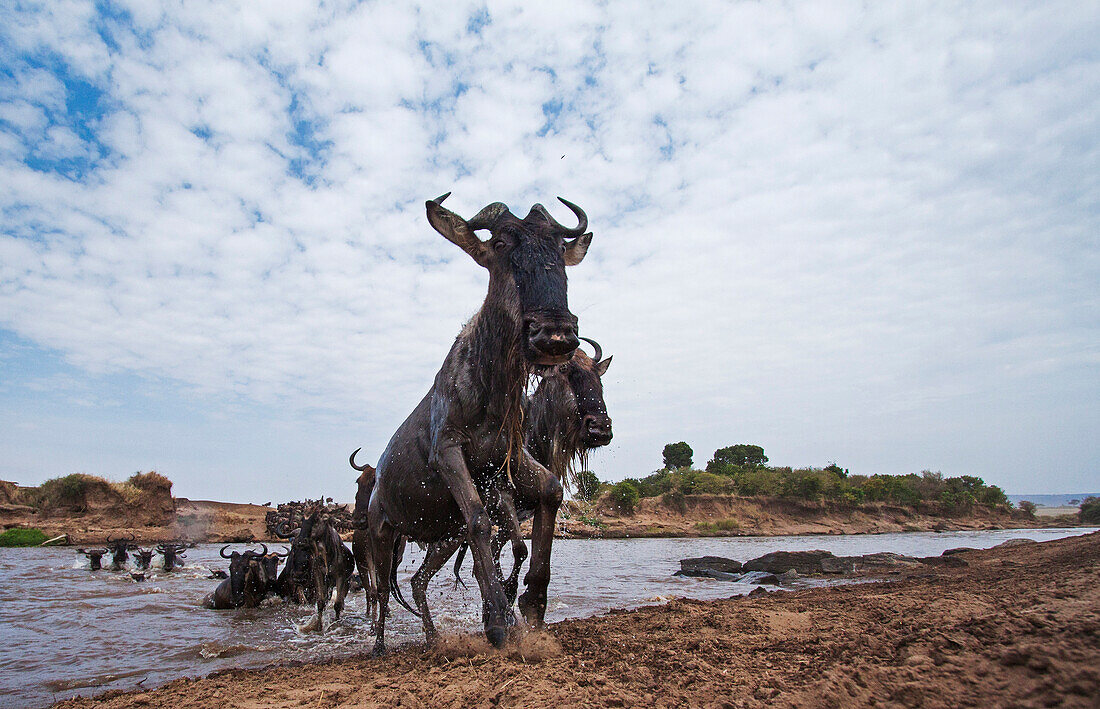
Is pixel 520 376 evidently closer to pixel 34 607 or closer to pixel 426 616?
pixel 426 616

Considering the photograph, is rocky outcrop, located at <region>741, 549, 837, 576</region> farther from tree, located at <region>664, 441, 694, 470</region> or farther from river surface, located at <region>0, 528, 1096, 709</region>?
tree, located at <region>664, 441, 694, 470</region>

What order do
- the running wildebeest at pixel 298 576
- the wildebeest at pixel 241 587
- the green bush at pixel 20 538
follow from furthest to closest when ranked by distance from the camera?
1. the green bush at pixel 20 538
2. the running wildebeest at pixel 298 576
3. the wildebeest at pixel 241 587

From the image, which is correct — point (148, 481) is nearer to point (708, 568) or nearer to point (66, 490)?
point (66, 490)

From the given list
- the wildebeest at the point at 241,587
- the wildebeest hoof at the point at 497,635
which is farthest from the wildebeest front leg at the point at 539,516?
the wildebeest at the point at 241,587

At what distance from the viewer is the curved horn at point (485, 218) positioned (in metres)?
3.71

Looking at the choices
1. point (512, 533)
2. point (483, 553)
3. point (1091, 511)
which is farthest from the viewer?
point (1091, 511)

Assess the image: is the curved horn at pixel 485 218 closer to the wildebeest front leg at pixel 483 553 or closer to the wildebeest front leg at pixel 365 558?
the wildebeest front leg at pixel 483 553

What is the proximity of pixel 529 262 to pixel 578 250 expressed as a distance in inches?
38.5

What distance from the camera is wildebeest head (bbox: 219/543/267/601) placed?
9.98 meters

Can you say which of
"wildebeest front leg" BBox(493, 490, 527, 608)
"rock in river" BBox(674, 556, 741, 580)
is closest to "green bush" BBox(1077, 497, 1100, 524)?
"rock in river" BBox(674, 556, 741, 580)

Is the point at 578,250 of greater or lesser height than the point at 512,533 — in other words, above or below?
above

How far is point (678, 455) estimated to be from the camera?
69125mm

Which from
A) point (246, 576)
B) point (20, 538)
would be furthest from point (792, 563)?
point (20, 538)

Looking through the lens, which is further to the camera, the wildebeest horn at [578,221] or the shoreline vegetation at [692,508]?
the shoreline vegetation at [692,508]
